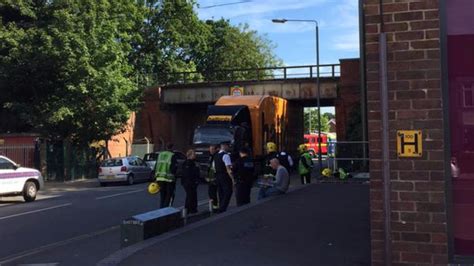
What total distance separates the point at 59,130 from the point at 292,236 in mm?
25307

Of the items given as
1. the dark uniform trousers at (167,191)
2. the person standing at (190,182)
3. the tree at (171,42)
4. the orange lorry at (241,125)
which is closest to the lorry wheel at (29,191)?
the orange lorry at (241,125)

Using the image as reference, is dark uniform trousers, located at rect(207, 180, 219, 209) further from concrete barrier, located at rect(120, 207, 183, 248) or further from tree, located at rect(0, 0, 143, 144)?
tree, located at rect(0, 0, 143, 144)

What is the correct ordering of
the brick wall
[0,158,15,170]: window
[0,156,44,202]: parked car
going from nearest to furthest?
the brick wall → [0,156,44,202]: parked car → [0,158,15,170]: window

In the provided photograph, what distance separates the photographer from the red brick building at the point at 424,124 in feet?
17.1

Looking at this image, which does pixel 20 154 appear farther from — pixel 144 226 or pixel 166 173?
pixel 144 226

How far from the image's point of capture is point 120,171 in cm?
2656

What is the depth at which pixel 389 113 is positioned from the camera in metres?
5.30

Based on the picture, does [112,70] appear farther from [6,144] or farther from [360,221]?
[360,221]

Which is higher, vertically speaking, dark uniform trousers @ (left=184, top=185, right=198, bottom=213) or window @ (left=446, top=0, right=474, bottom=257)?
window @ (left=446, top=0, right=474, bottom=257)

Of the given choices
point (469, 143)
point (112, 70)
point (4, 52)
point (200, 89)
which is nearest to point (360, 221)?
point (469, 143)

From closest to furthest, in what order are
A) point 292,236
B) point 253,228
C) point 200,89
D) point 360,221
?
point 292,236 < point 253,228 < point 360,221 < point 200,89

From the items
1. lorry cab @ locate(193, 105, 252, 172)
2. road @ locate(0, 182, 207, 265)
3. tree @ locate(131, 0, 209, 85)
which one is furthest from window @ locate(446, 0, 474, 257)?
tree @ locate(131, 0, 209, 85)

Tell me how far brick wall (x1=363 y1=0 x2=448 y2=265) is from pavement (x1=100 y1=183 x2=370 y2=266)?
4.44ft

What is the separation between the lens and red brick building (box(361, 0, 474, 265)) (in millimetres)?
5199
